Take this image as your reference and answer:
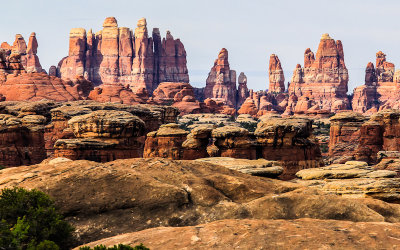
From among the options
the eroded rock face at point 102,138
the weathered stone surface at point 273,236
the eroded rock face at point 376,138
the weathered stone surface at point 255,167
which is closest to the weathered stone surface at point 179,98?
the eroded rock face at point 376,138

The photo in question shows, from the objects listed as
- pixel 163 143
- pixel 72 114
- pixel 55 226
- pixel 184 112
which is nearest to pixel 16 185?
pixel 55 226

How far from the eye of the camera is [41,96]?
114938 millimetres

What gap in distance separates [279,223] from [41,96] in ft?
356

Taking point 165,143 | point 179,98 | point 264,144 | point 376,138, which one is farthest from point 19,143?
point 179,98

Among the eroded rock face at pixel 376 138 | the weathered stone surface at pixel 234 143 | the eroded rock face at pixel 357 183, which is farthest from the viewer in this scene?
the eroded rock face at pixel 376 138

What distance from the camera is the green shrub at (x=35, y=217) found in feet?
51.8

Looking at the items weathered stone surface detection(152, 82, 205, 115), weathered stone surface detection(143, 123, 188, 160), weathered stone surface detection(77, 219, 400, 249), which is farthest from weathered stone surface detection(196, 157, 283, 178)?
weathered stone surface detection(152, 82, 205, 115)

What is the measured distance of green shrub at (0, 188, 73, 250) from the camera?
15.8 meters

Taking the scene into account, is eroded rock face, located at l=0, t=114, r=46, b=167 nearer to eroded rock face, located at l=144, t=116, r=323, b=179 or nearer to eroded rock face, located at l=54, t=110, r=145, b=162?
eroded rock face, located at l=54, t=110, r=145, b=162

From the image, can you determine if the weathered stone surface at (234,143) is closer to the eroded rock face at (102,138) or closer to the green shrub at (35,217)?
the eroded rock face at (102,138)

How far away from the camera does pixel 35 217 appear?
16047 millimetres

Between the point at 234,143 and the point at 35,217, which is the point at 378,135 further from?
the point at 35,217

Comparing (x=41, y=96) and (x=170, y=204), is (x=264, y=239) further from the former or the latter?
(x=41, y=96)

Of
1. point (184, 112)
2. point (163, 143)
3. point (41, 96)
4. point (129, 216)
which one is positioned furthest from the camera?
point (184, 112)
